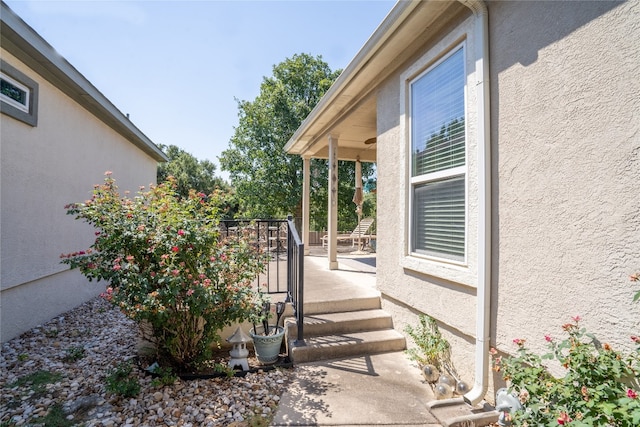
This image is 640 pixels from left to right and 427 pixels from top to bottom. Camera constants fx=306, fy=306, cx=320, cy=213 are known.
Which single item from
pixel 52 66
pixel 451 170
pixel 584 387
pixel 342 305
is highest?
pixel 52 66

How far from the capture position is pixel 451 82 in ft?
9.67

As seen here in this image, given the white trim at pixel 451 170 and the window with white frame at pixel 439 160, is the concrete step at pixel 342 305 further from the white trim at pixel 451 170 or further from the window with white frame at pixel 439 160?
the window with white frame at pixel 439 160

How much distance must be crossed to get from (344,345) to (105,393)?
7.25ft

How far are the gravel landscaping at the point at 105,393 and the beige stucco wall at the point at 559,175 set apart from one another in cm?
187

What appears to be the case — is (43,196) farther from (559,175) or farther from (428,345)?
(559,175)

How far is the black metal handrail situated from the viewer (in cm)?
322

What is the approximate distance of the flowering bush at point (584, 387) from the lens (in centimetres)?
140

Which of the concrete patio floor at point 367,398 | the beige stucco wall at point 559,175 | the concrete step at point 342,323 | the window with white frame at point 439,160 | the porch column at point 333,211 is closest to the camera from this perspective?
the beige stucco wall at point 559,175

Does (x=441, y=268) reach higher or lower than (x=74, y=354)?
higher

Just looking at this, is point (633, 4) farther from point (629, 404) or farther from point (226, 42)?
point (226, 42)

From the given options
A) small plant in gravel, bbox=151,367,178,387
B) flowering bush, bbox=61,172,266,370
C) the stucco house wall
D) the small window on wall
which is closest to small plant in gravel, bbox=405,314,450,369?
flowering bush, bbox=61,172,266,370

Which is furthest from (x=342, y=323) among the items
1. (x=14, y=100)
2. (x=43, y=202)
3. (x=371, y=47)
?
(x=14, y=100)

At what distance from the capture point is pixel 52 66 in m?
4.29

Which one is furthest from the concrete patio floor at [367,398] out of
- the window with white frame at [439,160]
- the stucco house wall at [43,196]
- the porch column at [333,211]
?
the stucco house wall at [43,196]
